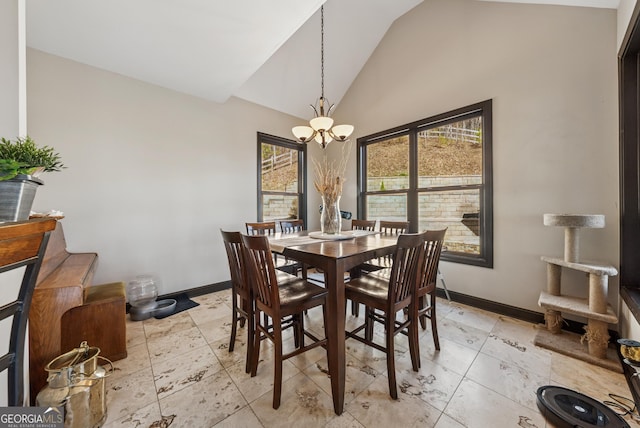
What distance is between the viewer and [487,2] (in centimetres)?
255

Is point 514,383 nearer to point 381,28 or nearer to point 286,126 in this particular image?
point 286,126

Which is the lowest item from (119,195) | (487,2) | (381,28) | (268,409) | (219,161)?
(268,409)

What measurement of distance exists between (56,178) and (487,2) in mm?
4793

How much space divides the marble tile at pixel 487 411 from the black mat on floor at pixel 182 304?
8.67ft

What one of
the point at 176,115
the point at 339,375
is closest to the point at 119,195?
the point at 176,115

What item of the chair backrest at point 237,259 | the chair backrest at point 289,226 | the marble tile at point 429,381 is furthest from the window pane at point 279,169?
the marble tile at point 429,381

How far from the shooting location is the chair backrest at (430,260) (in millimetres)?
1643

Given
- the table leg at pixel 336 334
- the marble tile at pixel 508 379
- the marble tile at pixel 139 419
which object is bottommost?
the marble tile at pixel 139 419

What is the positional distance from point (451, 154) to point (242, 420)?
327cm

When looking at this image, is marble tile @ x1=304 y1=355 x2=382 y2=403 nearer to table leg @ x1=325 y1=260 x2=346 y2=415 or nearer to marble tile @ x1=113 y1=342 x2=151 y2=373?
table leg @ x1=325 y1=260 x2=346 y2=415

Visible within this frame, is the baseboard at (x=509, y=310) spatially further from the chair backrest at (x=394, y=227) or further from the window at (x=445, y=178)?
the chair backrest at (x=394, y=227)

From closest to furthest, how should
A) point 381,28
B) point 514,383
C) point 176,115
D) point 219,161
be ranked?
point 514,383, point 176,115, point 219,161, point 381,28

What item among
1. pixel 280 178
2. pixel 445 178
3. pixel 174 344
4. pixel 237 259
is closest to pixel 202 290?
pixel 174 344

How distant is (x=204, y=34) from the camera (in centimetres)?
216
